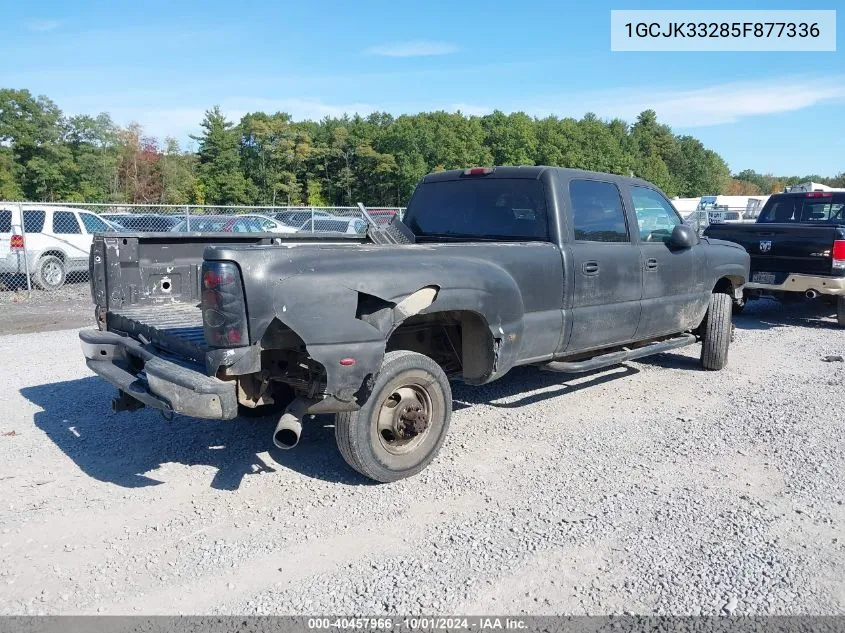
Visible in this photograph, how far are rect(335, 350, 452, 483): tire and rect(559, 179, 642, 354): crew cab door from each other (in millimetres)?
1406

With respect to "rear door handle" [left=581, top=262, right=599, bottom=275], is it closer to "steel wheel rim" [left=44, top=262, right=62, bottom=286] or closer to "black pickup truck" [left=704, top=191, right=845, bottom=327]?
"black pickup truck" [left=704, top=191, right=845, bottom=327]

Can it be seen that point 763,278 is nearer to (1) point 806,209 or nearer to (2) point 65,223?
(1) point 806,209

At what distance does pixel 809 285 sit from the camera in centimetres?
982

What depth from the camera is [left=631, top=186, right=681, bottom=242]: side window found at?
622 cm

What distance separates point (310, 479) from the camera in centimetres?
443

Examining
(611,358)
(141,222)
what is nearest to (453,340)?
(611,358)

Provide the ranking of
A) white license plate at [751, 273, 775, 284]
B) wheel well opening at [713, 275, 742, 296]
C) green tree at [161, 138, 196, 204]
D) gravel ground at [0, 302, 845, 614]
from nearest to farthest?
gravel ground at [0, 302, 845, 614] < wheel well opening at [713, 275, 742, 296] < white license plate at [751, 273, 775, 284] < green tree at [161, 138, 196, 204]

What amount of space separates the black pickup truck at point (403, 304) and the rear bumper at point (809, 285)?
149 inches

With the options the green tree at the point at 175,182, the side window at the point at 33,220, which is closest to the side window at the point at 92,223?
the side window at the point at 33,220

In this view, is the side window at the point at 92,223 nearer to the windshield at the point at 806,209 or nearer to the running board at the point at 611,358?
the running board at the point at 611,358

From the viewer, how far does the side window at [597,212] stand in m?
5.54

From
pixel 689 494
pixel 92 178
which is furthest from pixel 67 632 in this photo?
pixel 92 178

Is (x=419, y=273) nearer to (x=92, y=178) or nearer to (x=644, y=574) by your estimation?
(x=644, y=574)

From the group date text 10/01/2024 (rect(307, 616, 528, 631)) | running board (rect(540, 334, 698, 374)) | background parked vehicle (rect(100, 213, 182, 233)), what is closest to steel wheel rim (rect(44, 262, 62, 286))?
background parked vehicle (rect(100, 213, 182, 233))
